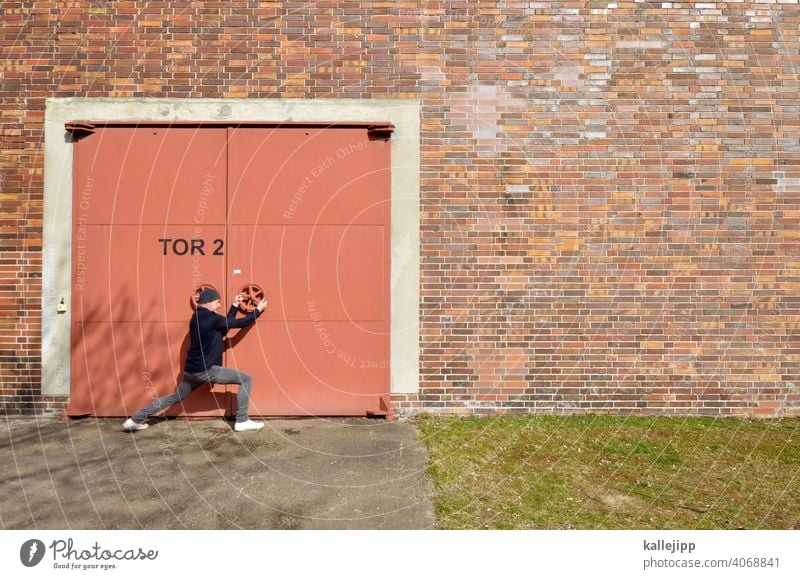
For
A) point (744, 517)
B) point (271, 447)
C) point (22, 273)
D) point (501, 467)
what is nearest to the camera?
point (744, 517)

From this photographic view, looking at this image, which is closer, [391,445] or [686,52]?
[391,445]

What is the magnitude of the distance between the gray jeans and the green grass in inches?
87.2

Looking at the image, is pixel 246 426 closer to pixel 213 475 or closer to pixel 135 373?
pixel 213 475

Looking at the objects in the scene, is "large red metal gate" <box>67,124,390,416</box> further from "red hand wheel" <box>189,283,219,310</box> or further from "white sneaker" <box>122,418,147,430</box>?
"white sneaker" <box>122,418,147,430</box>

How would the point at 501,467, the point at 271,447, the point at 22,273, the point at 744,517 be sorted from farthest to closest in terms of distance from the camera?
the point at 22,273 < the point at 271,447 < the point at 501,467 < the point at 744,517

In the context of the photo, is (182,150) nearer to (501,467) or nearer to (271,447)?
(271,447)

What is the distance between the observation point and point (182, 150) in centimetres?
721

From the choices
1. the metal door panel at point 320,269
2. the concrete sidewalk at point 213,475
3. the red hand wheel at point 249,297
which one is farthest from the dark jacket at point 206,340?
the concrete sidewalk at point 213,475

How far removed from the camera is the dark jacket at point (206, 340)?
6.55m

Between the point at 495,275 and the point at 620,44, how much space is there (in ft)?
11.3

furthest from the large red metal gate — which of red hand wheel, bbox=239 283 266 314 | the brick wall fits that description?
the brick wall

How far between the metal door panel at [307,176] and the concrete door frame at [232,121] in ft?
0.63

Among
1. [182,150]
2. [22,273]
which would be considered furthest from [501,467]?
[22,273]

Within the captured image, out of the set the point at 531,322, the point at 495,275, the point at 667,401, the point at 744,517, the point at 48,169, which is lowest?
the point at 744,517
